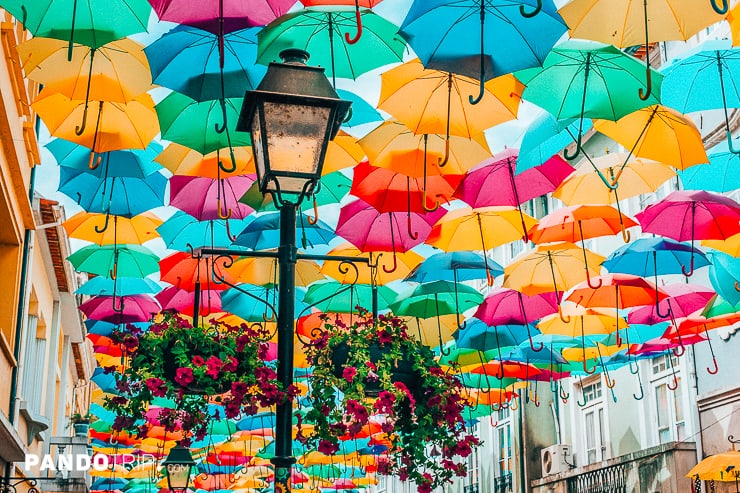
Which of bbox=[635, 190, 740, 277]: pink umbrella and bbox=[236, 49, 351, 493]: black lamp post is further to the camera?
bbox=[635, 190, 740, 277]: pink umbrella

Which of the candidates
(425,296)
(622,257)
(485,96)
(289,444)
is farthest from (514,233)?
(289,444)

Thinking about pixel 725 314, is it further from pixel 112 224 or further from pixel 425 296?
pixel 112 224

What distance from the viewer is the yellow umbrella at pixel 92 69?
338 inches

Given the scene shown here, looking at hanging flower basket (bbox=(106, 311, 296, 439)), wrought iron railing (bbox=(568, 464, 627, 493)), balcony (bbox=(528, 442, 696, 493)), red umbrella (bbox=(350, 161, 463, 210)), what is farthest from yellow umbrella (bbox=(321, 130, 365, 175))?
wrought iron railing (bbox=(568, 464, 627, 493))

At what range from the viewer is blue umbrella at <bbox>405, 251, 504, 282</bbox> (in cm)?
1302

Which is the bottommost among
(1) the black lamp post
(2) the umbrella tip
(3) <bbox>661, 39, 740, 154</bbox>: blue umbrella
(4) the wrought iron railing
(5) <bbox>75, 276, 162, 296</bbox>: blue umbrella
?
(4) the wrought iron railing

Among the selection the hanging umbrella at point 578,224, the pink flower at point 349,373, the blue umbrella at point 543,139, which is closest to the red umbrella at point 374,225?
the hanging umbrella at point 578,224

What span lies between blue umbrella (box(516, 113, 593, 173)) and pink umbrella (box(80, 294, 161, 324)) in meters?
6.65

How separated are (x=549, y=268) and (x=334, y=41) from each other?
5.77m

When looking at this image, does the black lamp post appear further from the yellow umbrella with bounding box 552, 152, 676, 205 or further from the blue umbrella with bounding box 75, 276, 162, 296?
the blue umbrella with bounding box 75, 276, 162, 296

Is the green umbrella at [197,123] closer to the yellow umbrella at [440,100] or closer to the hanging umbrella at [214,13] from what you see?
the yellow umbrella at [440,100]

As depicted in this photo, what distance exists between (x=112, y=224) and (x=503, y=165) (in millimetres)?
5175

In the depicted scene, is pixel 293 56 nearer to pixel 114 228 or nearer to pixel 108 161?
pixel 108 161

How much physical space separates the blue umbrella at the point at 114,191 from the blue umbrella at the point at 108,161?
1.40ft
